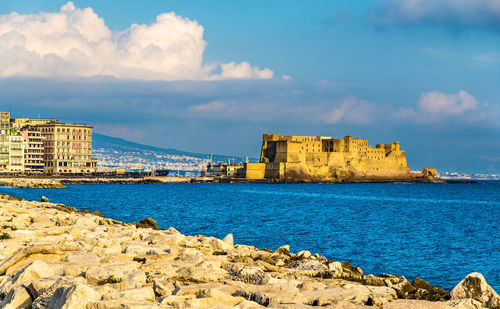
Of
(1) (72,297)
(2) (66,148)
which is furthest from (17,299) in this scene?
(2) (66,148)

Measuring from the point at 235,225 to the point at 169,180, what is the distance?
305 feet

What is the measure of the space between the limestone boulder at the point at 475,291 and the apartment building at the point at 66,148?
114 m

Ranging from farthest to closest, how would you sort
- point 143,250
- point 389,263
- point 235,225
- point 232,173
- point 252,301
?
point 232,173, point 235,225, point 389,263, point 143,250, point 252,301

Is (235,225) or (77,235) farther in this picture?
(235,225)

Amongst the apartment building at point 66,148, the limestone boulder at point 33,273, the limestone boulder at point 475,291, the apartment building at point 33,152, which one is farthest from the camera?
the apartment building at point 66,148

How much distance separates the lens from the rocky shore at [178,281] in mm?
6250

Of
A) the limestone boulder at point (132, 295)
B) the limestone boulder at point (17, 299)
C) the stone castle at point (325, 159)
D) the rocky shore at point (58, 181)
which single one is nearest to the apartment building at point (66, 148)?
the rocky shore at point (58, 181)

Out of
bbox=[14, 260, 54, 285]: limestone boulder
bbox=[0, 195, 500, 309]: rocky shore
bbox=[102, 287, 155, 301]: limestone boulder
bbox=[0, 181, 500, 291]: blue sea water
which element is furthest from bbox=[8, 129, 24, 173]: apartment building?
bbox=[102, 287, 155, 301]: limestone boulder

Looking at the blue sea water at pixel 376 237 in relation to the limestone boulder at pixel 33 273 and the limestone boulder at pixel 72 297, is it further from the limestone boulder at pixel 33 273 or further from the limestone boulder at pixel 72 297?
the limestone boulder at pixel 72 297

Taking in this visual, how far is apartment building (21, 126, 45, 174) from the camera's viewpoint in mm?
112500

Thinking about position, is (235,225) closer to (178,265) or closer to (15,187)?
(178,265)

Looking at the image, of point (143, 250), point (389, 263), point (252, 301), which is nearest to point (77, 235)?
point (143, 250)

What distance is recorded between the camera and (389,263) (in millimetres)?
17703

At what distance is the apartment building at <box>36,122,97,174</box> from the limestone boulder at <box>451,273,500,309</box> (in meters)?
114
